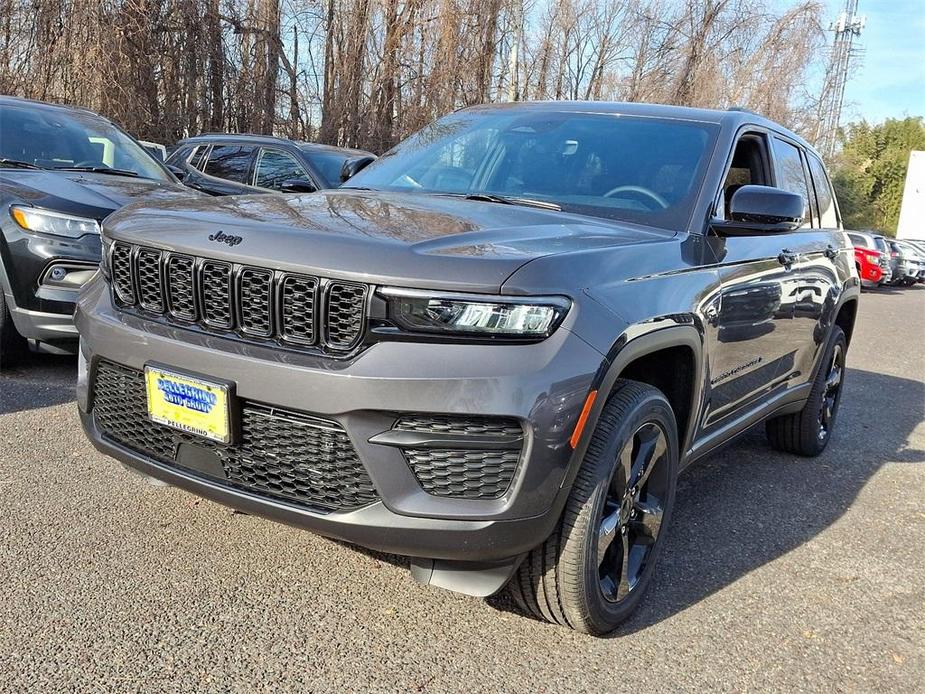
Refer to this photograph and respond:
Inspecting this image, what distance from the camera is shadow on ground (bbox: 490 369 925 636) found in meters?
3.29

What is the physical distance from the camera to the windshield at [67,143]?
5918 mm

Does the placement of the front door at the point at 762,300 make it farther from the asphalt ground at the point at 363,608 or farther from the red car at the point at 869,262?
the red car at the point at 869,262

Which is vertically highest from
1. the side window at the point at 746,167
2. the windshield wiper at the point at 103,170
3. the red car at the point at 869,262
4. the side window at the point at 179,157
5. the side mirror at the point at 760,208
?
the side window at the point at 746,167

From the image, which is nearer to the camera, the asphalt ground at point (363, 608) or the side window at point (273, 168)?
the asphalt ground at point (363, 608)

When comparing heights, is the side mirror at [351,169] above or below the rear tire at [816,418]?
above

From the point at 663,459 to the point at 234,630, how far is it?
1.53m

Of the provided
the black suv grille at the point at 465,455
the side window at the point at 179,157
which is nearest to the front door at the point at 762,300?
the black suv grille at the point at 465,455

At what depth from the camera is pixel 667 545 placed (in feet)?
11.8

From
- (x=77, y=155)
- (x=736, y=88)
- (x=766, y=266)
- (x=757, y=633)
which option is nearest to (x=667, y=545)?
(x=757, y=633)

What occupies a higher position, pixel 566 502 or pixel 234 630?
pixel 566 502

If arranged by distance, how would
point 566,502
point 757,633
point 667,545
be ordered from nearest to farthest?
point 566,502 → point 757,633 → point 667,545

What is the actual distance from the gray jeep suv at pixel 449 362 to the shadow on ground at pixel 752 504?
321 mm

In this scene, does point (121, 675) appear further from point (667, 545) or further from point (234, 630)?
point (667, 545)

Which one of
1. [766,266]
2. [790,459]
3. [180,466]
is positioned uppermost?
[766,266]
